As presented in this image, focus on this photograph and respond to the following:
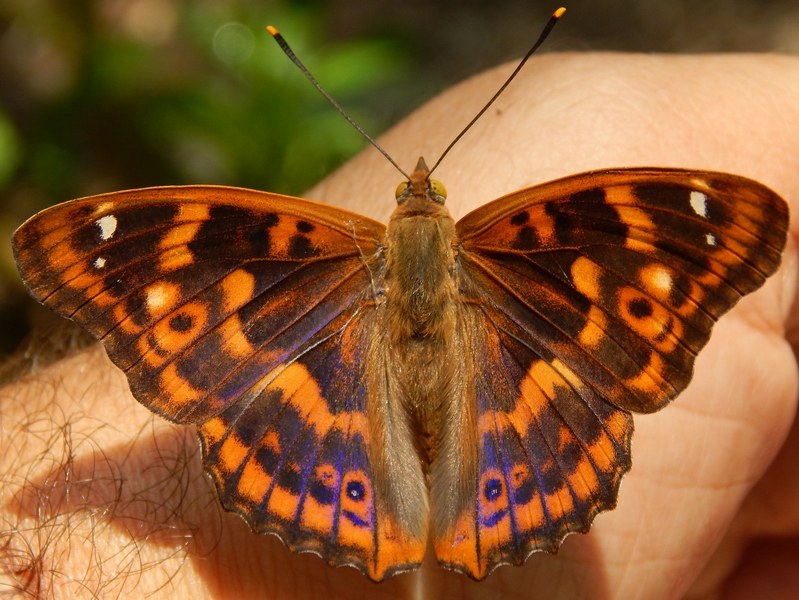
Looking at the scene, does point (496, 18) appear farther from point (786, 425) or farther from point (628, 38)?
point (786, 425)

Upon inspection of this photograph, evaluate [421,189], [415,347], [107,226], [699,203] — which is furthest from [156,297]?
[699,203]

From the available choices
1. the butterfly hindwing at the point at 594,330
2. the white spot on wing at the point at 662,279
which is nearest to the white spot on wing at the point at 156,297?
the butterfly hindwing at the point at 594,330

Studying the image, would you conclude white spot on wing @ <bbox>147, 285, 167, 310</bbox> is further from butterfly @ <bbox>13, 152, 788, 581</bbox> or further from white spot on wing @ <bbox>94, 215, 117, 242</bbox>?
white spot on wing @ <bbox>94, 215, 117, 242</bbox>

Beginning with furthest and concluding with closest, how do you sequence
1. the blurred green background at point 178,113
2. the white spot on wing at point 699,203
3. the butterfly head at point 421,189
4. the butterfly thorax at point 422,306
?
the blurred green background at point 178,113, the butterfly head at point 421,189, the butterfly thorax at point 422,306, the white spot on wing at point 699,203

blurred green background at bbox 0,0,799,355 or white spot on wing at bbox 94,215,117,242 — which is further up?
blurred green background at bbox 0,0,799,355

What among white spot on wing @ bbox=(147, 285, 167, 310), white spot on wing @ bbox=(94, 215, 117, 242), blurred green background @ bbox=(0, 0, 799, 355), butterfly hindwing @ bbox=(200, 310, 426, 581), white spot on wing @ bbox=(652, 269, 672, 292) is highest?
blurred green background @ bbox=(0, 0, 799, 355)

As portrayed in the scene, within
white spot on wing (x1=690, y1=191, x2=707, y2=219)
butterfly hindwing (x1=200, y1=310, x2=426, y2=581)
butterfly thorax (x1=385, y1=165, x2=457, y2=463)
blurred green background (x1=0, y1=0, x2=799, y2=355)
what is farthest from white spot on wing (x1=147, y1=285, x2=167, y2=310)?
blurred green background (x1=0, y1=0, x2=799, y2=355)

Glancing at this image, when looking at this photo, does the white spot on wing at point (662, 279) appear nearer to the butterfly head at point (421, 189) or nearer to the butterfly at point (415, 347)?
the butterfly at point (415, 347)

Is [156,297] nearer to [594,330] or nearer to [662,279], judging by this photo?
[594,330]
